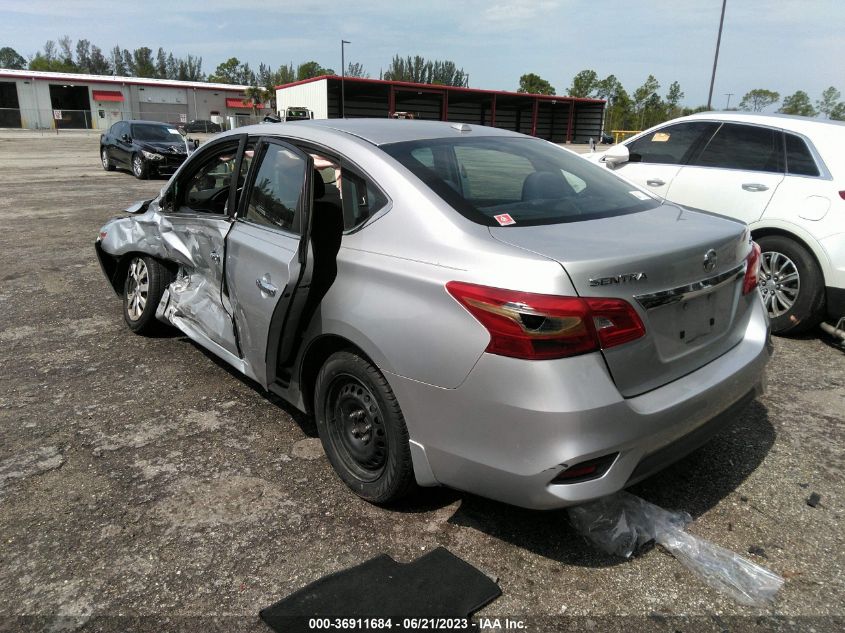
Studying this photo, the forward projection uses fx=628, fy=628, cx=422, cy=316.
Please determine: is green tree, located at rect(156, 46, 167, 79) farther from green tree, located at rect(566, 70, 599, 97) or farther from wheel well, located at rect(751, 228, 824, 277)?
wheel well, located at rect(751, 228, 824, 277)

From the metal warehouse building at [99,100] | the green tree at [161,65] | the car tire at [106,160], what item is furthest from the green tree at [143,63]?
the car tire at [106,160]

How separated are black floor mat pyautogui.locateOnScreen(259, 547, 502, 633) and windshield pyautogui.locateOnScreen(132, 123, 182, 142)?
1812 cm

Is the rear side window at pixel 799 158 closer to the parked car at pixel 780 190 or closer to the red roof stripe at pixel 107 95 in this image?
the parked car at pixel 780 190

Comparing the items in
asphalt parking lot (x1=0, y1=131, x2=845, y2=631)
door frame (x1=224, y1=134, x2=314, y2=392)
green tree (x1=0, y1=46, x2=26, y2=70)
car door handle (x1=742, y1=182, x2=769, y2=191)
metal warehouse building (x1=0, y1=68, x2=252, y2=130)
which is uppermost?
green tree (x1=0, y1=46, x2=26, y2=70)

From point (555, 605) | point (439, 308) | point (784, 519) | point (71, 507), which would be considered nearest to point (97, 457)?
point (71, 507)

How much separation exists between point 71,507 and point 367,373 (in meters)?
1.52

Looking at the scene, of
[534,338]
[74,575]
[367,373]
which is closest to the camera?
[534,338]

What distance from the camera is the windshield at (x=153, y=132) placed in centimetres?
1800

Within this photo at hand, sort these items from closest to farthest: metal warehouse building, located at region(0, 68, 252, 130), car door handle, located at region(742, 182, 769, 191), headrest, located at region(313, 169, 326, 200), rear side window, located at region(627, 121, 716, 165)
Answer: headrest, located at region(313, 169, 326, 200)
car door handle, located at region(742, 182, 769, 191)
rear side window, located at region(627, 121, 716, 165)
metal warehouse building, located at region(0, 68, 252, 130)

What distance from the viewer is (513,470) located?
2.21 metres

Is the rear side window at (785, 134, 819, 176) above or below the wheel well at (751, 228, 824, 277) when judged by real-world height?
above

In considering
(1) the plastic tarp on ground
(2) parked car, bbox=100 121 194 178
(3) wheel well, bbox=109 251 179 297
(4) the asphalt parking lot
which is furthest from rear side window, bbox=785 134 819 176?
(2) parked car, bbox=100 121 194 178

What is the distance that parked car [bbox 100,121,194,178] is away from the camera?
17.1 m

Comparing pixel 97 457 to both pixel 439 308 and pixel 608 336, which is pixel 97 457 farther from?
pixel 608 336
